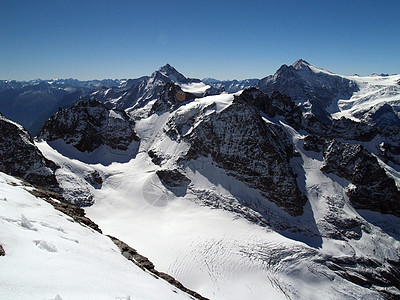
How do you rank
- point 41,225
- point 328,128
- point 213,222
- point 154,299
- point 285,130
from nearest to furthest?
point 154,299 < point 41,225 < point 213,222 < point 285,130 < point 328,128

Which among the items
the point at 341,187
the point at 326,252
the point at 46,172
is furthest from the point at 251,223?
the point at 46,172

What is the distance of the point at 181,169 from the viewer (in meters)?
83.3

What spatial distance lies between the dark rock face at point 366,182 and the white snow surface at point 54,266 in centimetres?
8460

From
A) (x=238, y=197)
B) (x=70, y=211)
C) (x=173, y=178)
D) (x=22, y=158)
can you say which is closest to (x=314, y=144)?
(x=238, y=197)

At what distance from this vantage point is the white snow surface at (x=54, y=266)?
835 centimetres

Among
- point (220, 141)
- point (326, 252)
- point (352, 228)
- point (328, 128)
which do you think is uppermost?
point (328, 128)

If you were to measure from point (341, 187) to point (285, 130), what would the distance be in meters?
32.9

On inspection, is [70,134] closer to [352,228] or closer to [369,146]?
[352,228]

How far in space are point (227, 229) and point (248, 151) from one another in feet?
92.7

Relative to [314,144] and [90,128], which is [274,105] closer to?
[314,144]

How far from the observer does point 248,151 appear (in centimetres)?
8050

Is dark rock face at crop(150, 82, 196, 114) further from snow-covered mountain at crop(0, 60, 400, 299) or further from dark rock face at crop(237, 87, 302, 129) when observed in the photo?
dark rock face at crop(237, 87, 302, 129)

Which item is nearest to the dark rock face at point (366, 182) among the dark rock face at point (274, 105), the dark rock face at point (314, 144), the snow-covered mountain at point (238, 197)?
the snow-covered mountain at point (238, 197)

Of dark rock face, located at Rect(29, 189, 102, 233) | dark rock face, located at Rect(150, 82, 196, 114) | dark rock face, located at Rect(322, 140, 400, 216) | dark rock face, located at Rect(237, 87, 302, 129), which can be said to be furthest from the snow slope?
dark rock face, located at Rect(29, 189, 102, 233)
